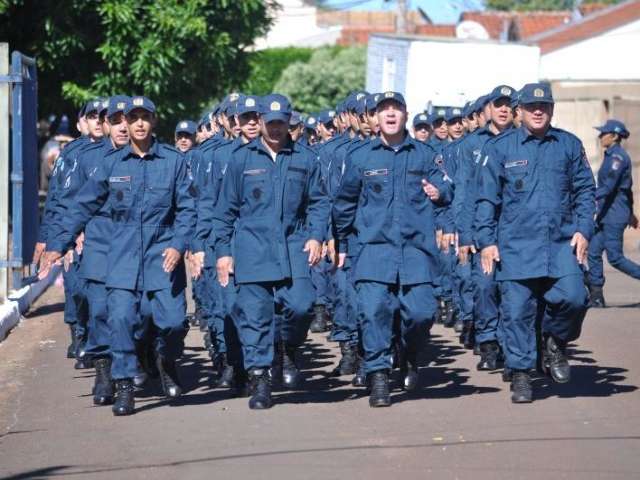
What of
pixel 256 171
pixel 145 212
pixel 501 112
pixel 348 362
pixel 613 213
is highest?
pixel 501 112

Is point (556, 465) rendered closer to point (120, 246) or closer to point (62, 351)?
point (120, 246)

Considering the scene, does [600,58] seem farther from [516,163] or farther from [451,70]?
[516,163]

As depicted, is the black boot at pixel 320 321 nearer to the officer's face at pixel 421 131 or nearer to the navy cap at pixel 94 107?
the officer's face at pixel 421 131

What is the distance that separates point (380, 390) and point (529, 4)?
311 ft

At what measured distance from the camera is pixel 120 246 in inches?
404

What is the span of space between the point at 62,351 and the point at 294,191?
4.36 metres

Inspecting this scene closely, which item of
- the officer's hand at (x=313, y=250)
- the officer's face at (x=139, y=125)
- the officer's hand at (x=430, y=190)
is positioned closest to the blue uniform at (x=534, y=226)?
the officer's hand at (x=430, y=190)

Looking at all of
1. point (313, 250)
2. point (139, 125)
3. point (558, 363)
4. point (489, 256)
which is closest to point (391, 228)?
point (313, 250)

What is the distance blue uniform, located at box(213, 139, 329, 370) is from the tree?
51.8 feet

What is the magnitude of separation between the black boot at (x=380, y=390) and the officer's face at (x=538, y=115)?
6.56 feet

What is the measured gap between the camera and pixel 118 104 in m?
10.6

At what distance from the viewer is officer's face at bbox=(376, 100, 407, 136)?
34.2 feet

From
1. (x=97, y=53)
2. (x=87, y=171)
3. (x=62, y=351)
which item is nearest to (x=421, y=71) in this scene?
(x=97, y=53)

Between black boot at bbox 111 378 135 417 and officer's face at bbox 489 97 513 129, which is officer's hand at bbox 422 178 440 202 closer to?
black boot at bbox 111 378 135 417
